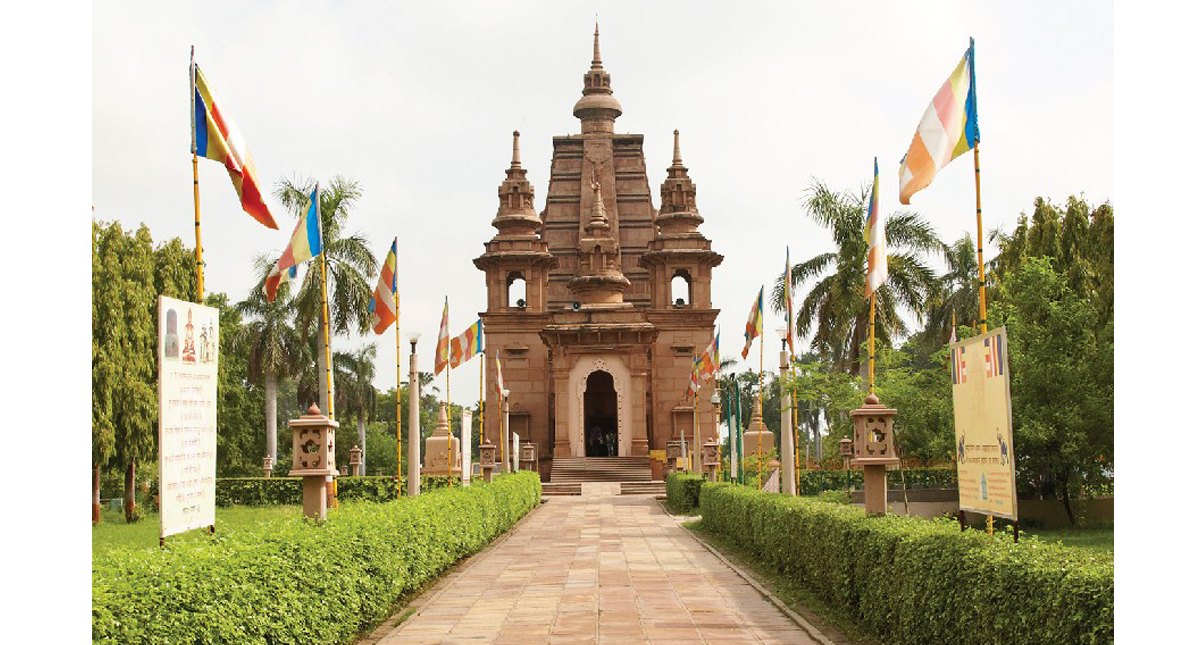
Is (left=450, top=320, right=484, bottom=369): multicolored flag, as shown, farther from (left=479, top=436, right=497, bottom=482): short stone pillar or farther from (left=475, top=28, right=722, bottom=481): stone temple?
(left=475, top=28, right=722, bottom=481): stone temple

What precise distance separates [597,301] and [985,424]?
44137 millimetres

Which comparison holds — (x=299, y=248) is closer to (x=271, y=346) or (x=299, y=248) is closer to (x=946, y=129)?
(x=946, y=129)

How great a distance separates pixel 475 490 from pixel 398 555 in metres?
9.54

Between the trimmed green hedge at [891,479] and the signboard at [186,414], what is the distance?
2924 cm

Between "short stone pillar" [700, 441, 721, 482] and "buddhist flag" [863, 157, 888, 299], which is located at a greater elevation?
"buddhist flag" [863, 157, 888, 299]

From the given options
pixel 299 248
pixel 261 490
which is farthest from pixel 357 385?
pixel 299 248

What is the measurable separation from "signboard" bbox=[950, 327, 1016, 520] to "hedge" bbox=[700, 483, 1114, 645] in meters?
0.32

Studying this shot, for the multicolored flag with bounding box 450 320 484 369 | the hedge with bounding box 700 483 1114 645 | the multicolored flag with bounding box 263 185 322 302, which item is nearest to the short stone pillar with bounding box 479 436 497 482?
the multicolored flag with bounding box 450 320 484 369

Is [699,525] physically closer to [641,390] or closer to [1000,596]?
[1000,596]

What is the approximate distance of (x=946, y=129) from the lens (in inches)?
448

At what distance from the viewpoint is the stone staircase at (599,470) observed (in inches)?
1885

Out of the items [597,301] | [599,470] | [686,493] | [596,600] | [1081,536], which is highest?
[597,301]

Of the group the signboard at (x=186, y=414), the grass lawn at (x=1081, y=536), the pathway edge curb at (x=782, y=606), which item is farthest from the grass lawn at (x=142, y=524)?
the grass lawn at (x=1081, y=536)

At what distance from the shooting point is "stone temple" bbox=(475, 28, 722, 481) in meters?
51.2
